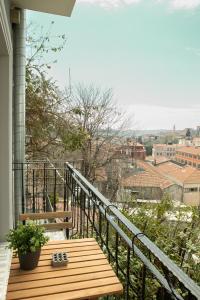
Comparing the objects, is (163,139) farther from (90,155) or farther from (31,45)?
(31,45)

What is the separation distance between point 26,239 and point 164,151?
19.2 meters

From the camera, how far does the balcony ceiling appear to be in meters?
2.71

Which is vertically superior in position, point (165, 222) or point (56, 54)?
point (56, 54)

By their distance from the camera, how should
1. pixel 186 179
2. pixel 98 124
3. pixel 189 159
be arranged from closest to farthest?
pixel 98 124
pixel 186 179
pixel 189 159

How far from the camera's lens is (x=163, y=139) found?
53.8ft

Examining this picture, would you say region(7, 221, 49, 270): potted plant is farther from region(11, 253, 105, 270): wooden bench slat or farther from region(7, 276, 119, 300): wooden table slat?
region(7, 276, 119, 300): wooden table slat

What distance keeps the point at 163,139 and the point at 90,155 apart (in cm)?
667

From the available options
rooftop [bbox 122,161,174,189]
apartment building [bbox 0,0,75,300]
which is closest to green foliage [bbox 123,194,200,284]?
apartment building [bbox 0,0,75,300]

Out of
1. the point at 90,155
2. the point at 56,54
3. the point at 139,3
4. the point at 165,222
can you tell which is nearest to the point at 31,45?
the point at 56,54

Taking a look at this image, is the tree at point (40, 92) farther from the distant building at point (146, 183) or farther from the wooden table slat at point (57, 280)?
the distant building at point (146, 183)

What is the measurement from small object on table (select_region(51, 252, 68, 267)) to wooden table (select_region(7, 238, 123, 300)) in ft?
0.07

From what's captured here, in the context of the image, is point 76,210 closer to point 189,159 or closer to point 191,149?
point 191,149

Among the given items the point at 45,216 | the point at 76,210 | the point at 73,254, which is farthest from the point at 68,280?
the point at 76,210

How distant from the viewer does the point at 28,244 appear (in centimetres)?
165
